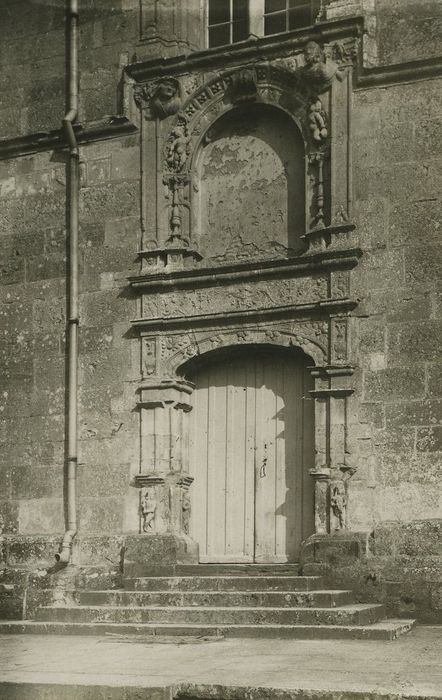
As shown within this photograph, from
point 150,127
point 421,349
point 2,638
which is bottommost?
point 2,638

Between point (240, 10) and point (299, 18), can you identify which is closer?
point (299, 18)

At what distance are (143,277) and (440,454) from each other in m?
3.27

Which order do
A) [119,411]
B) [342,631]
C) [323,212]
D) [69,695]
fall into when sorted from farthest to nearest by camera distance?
[119,411] < [323,212] < [342,631] < [69,695]

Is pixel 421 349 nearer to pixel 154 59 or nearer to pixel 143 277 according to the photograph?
pixel 143 277

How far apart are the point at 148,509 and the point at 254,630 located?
7.65 ft

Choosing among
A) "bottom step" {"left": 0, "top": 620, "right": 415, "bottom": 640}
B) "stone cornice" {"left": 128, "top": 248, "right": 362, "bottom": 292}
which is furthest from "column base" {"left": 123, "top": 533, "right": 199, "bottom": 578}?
"stone cornice" {"left": 128, "top": 248, "right": 362, "bottom": 292}

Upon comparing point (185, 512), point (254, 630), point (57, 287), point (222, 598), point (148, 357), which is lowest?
point (254, 630)

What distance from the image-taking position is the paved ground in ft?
19.3

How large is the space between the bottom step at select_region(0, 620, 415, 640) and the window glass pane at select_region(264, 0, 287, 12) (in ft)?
19.2

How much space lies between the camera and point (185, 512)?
1020 cm

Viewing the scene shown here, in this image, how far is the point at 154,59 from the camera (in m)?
10.6

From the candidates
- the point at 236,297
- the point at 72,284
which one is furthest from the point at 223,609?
the point at 72,284

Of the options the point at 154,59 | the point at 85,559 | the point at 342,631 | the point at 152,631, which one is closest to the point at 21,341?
the point at 85,559

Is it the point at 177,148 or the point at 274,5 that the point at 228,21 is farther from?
the point at 177,148
